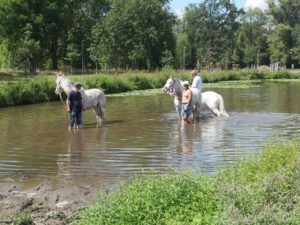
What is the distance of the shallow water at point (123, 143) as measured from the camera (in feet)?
37.2

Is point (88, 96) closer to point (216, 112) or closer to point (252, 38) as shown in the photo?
point (216, 112)

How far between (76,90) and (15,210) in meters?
10.1

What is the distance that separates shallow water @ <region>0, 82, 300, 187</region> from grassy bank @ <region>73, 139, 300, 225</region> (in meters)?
2.37

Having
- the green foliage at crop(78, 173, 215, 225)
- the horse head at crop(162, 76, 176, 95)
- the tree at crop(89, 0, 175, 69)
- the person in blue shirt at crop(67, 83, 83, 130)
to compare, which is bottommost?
the green foliage at crop(78, 173, 215, 225)

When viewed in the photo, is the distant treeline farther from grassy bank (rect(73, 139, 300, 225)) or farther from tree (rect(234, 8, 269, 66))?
grassy bank (rect(73, 139, 300, 225))

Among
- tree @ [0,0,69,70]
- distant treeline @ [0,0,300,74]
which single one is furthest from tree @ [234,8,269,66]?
tree @ [0,0,69,70]

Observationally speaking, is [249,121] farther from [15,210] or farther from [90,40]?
[90,40]

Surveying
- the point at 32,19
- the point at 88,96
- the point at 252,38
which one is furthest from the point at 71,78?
the point at 252,38

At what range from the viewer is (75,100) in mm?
17859

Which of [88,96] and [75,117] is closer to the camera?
[75,117]

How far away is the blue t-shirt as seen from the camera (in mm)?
17812

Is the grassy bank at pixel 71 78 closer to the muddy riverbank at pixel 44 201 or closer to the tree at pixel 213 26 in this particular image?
the muddy riverbank at pixel 44 201

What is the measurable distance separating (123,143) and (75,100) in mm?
3548

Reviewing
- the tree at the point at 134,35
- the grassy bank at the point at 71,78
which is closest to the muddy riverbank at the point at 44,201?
the grassy bank at the point at 71,78
